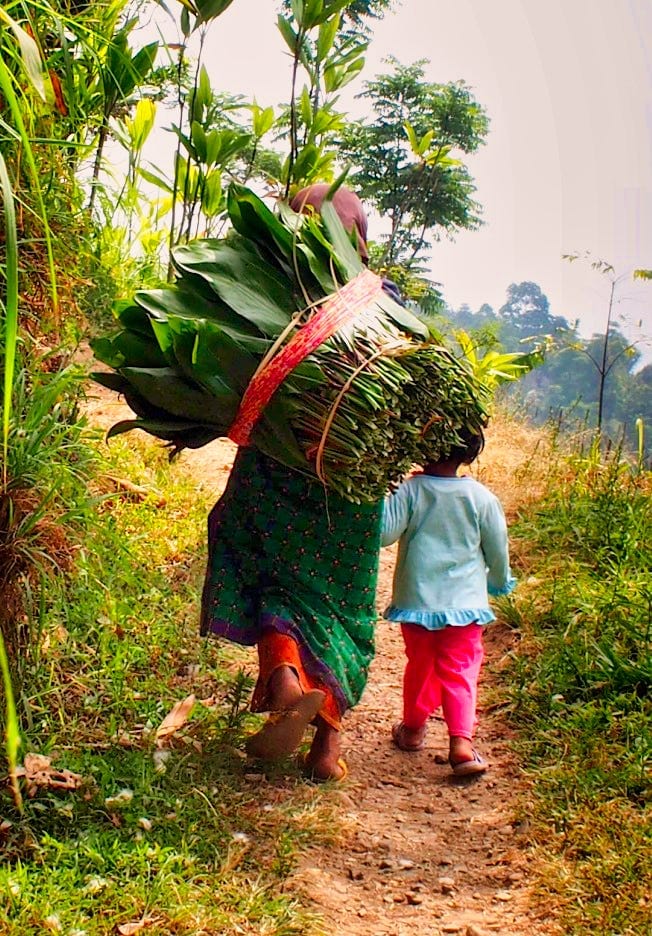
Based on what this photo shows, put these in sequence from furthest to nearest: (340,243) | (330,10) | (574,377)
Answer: (574,377)
(330,10)
(340,243)

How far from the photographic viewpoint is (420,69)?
401 inches

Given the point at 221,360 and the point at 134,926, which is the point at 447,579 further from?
the point at 134,926

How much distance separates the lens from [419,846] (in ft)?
8.47

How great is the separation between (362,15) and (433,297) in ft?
10.1

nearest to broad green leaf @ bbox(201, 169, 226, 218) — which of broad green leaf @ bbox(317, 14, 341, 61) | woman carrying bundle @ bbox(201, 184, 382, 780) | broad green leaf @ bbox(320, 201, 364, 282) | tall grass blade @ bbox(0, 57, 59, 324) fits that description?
broad green leaf @ bbox(317, 14, 341, 61)

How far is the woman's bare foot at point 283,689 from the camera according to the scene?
2338 millimetres

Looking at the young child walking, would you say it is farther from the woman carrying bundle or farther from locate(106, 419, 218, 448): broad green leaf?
locate(106, 419, 218, 448): broad green leaf

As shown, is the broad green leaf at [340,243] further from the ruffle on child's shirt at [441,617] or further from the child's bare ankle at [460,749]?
the child's bare ankle at [460,749]

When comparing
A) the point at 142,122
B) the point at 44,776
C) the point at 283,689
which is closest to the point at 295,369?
the point at 283,689

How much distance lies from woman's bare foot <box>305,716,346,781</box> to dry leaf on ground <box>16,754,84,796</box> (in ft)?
2.30

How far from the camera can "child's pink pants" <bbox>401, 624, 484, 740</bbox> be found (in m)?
2.98

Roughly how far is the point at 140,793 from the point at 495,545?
139 cm

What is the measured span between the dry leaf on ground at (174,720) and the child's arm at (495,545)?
1061mm

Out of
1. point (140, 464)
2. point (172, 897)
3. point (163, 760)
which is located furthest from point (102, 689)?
point (140, 464)
